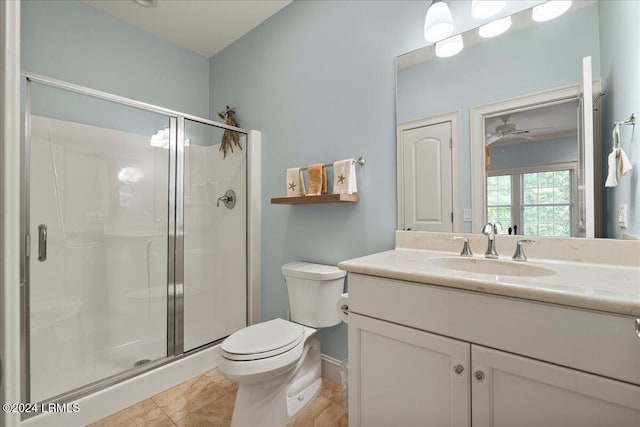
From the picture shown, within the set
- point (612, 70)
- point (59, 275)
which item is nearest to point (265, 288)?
point (59, 275)

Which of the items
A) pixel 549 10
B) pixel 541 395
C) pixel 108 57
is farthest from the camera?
pixel 108 57

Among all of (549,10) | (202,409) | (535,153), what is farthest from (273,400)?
(549,10)

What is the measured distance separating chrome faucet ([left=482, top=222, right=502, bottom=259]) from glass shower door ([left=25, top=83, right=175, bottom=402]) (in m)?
1.92

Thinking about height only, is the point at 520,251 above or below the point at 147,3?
below

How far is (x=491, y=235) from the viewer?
1.23 meters

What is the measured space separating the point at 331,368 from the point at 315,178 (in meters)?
1.21

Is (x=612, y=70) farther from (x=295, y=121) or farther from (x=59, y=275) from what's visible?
(x=59, y=275)

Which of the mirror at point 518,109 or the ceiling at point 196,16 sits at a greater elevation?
the ceiling at point 196,16

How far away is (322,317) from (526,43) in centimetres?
164

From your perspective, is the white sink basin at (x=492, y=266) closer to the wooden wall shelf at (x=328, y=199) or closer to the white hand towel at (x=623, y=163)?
the white hand towel at (x=623, y=163)

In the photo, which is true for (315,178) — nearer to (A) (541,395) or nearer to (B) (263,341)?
(B) (263,341)

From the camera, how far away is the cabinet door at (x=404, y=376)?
88cm

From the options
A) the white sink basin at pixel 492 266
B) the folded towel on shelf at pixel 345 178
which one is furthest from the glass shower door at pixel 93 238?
the white sink basin at pixel 492 266

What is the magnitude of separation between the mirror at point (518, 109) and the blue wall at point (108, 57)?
205 cm
